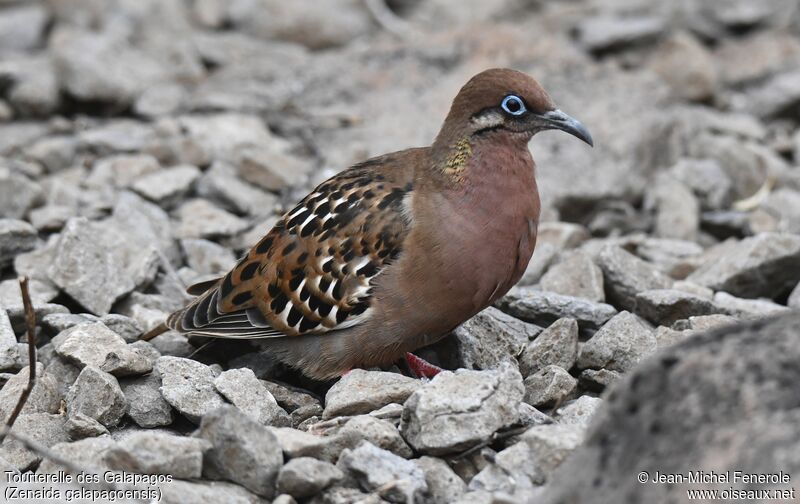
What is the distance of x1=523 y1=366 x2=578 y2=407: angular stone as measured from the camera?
4.95 m

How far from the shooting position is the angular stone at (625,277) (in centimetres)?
620

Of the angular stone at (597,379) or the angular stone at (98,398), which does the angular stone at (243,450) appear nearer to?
the angular stone at (98,398)

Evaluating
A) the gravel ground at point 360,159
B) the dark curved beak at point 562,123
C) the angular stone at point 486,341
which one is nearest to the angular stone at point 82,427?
the gravel ground at point 360,159

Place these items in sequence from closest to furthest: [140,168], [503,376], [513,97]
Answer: [503,376], [513,97], [140,168]

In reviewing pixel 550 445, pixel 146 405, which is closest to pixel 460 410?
pixel 550 445

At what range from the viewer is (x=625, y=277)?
20.4 ft

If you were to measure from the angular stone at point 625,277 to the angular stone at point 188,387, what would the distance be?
7.37 feet

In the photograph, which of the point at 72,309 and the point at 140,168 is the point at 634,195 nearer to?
the point at 140,168

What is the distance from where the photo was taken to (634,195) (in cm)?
836

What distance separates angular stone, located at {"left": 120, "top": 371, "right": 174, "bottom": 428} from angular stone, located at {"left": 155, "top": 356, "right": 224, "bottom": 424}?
7 cm

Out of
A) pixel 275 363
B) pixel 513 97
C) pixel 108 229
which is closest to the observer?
pixel 513 97

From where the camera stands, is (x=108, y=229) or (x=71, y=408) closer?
(x=71, y=408)

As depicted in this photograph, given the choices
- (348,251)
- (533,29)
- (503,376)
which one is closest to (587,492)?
(503,376)

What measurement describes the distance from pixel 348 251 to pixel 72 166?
11.0 feet
